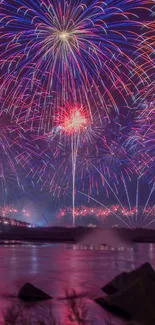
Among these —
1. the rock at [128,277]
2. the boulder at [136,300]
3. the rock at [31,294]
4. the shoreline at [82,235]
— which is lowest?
the boulder at [136,300]

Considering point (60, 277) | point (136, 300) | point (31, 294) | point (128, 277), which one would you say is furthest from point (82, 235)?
point (136, 300)

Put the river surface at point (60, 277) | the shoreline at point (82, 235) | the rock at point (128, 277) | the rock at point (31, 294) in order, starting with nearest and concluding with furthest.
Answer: the rock at point (128, 277) → the river surface at point (60, 277) → the rock at point (31, 294) → the shoreline at point (82, 235)

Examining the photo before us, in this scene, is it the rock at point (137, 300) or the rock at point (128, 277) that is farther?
the rock at point (128, 277)

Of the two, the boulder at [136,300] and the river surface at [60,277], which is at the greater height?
the river surface at [60,277]

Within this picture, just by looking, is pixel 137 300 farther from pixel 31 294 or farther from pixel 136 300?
pixel 31 294

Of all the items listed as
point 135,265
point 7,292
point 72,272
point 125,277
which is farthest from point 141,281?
point 135,265

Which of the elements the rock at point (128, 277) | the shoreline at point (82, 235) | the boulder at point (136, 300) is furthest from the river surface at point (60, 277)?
the shoreline at point (82, 235)

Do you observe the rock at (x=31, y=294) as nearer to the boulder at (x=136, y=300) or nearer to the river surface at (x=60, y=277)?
the river surface at (x=60, y=277)

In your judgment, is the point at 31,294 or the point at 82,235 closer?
the point at 31,294
